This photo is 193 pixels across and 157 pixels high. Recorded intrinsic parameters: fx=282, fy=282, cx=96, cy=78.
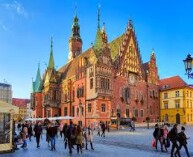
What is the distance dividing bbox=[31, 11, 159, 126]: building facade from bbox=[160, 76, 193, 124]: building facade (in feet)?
11.3

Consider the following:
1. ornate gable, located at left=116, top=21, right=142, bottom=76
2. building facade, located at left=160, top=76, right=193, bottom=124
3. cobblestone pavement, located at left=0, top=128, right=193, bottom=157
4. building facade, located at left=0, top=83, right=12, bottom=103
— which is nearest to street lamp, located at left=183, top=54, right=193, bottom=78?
cobblestone pavement, located at left=0, top=128, right=193, bottom=157

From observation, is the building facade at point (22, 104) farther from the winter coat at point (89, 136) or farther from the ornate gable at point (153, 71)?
the winter coat at point (89, 136)

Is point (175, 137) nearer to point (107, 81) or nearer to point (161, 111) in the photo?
point (107, 81)

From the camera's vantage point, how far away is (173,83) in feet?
245

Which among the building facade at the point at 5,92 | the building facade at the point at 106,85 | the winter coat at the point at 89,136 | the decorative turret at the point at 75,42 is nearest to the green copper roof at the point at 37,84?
the building facade at the point at 106,85

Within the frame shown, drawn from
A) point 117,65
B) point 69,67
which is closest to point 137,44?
point 117,65

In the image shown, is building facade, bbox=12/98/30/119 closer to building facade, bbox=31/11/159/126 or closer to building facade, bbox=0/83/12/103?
building facade, bbox=0/83/12/103

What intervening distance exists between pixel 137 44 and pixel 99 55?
1481 cm

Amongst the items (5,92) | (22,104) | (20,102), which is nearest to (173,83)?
(5,92)

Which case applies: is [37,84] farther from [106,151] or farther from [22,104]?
[22,104]

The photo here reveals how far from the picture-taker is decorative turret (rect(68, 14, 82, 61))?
81.1 metres

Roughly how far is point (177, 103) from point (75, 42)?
108 feet

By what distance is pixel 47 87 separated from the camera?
233 feet

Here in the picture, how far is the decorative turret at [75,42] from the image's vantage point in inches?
3194
